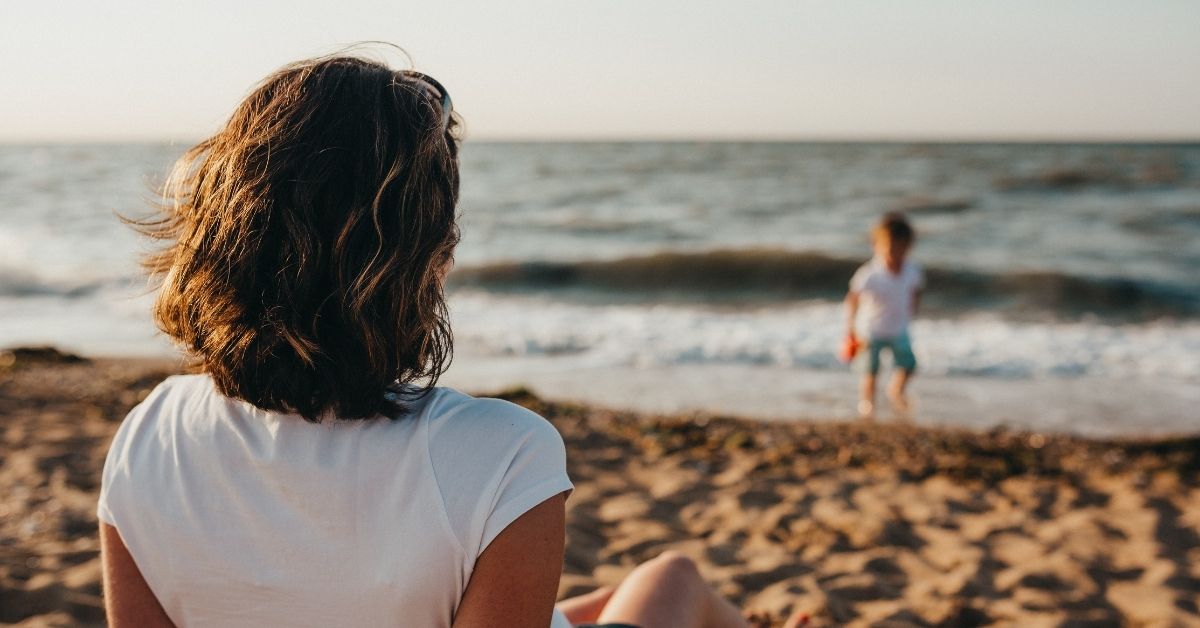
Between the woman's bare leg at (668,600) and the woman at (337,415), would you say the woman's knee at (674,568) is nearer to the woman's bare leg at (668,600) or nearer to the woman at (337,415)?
the woman's bare leg at (668,600)

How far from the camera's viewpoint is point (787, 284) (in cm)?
1420

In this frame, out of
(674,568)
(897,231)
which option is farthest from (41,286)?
(674,568)

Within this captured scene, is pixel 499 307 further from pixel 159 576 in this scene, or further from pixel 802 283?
pixel 159 576

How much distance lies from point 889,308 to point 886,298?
8cm

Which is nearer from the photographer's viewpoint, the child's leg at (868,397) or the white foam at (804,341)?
the child's leg at (868,397)

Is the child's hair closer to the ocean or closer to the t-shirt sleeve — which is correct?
the ocean

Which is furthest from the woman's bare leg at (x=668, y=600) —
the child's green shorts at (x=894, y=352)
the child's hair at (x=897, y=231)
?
the child's hair at (x=897, y=231)

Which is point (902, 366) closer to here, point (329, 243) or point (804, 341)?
point (804, 341)

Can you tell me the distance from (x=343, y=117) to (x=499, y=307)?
10.7 m

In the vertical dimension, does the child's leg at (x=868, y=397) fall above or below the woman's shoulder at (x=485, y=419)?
below

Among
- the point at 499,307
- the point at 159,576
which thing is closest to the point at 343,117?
the point at 159,576

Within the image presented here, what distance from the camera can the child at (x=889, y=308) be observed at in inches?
265

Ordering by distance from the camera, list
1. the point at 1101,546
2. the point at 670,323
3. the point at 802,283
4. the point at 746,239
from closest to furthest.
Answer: the point at 1101,546
the point at 670,323
the point at 802,283
the point at 746,239

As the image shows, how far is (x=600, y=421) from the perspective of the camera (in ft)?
19.1
